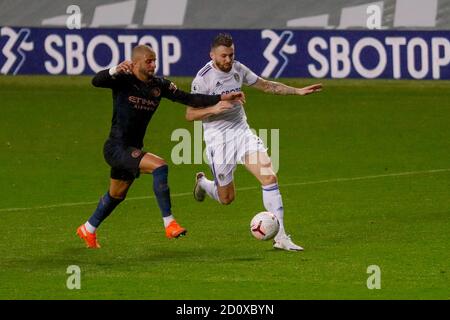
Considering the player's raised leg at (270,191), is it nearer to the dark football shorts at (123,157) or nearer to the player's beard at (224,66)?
the player's beard at (224,66)

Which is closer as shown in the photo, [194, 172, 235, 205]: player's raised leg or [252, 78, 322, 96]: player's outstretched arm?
[252, 78, 322, 96]: player's outstretched arm

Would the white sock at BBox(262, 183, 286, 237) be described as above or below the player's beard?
below

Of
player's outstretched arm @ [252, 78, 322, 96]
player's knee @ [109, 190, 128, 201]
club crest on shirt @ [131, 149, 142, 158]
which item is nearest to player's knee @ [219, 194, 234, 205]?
player's outstretched arm @ [252, 78, 322, 96]

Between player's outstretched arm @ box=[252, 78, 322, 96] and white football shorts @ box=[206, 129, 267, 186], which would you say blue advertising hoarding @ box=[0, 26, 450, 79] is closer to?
player's outstretched arm @ box=[252, 78, 322, 96]

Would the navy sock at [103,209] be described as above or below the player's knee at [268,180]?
below

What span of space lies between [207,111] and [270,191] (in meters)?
1.17

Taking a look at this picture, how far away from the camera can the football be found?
15594 mm

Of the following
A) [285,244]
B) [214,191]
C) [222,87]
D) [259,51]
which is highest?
[259,51]

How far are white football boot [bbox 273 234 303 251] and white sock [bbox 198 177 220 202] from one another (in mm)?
1857

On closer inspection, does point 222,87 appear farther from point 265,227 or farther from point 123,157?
point 265,227

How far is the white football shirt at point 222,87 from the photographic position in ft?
54.5

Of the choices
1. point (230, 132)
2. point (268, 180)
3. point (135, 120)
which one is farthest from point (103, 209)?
point (268, 180)

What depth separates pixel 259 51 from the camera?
33.5 metres

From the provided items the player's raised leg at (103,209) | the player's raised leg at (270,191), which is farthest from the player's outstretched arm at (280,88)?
the player's raised leg at (103,209)
